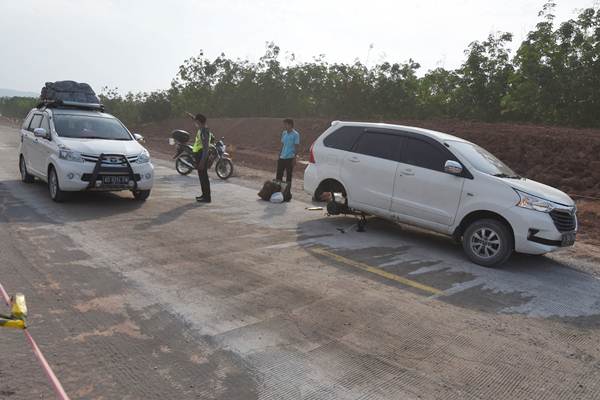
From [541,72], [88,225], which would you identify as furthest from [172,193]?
[541,72]

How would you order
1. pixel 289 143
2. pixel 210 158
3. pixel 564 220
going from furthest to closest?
pixel 210 158 < pixel 289 143 < pixel 564 220

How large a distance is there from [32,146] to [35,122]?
2.13 feet

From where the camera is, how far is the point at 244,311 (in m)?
4.59

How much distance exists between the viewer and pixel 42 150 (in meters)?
9.50

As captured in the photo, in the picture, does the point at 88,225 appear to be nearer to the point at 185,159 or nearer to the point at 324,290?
the point at 324,290

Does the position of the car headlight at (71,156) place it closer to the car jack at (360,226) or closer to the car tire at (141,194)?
the car tire at (141,194)

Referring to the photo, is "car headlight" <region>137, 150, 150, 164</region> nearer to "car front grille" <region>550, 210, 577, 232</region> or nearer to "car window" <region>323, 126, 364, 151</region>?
"car window" <region>323, 126, 364, 151</region>

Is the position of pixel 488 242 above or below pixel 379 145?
below

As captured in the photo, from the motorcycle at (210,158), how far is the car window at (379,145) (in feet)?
22.3

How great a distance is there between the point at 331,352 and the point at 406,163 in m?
4.37

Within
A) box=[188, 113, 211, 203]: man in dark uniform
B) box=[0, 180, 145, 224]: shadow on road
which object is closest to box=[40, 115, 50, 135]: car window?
box=[0, 180, 145, 224]: shadow on road

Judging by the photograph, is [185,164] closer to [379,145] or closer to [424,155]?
[379,145]

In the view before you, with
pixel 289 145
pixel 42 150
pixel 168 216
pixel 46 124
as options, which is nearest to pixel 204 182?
pixel 168 216

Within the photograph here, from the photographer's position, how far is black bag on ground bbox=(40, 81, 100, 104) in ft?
38.8
